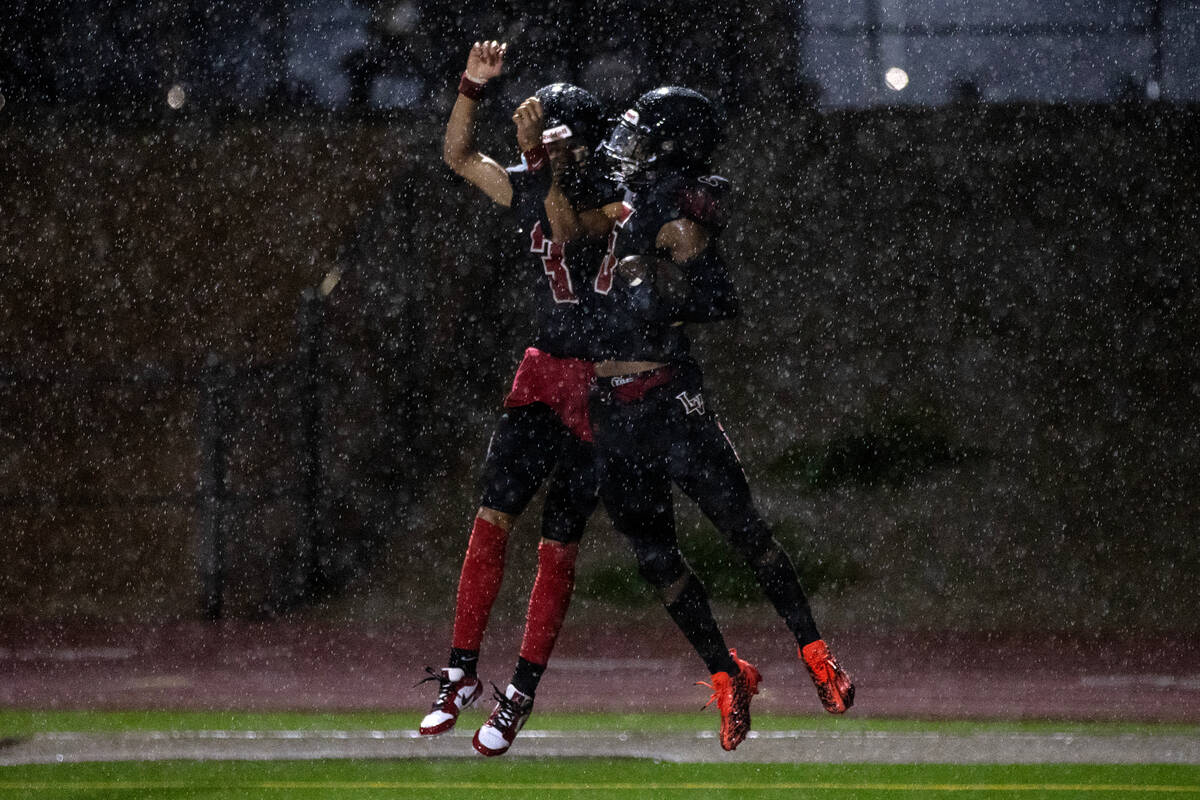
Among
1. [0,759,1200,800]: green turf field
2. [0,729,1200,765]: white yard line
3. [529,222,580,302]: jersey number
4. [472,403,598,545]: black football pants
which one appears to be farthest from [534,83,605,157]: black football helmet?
[0,729,1200,765]: white yard line

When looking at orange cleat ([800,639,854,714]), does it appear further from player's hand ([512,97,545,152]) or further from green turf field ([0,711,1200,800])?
player's hand ([512,97,545,152])

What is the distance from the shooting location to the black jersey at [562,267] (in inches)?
181

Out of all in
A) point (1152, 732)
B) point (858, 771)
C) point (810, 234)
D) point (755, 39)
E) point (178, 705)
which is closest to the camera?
point (858, 771)

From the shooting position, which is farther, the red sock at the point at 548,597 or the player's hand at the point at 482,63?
the red sock at the point at 548,597

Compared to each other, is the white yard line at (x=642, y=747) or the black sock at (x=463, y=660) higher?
the black sock at (x=463, y=660)

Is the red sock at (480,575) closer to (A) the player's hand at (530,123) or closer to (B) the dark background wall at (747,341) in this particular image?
(A) the player's hand at (530,123)

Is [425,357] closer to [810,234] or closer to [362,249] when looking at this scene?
[362,249]

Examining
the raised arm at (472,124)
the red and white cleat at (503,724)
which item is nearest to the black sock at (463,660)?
the red and white cleat at (503,724)

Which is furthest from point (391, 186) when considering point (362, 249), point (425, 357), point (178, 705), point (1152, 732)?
point (1152, 732)

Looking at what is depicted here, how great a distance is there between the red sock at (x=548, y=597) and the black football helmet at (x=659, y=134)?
1265mm

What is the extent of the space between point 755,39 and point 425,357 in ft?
12.4

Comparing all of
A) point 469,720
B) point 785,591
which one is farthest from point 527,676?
point 469,720

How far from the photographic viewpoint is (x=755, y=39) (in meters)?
11.7

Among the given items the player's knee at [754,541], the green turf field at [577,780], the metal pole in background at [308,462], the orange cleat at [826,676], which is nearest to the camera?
the player's knee at [754,541]
